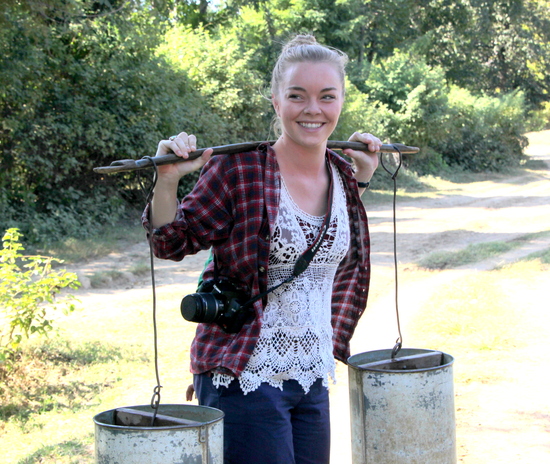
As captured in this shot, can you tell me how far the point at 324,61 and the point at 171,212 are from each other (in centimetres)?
73

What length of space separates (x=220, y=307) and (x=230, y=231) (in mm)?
260

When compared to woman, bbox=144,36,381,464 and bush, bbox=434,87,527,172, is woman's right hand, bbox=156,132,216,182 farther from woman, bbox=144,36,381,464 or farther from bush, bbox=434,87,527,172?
bush, bbox=434,87,527,172

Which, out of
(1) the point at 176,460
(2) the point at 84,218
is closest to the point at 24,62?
(2) the point at 84,218

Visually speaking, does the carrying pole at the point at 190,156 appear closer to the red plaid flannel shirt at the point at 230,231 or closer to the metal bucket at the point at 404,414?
the red plaid flannel shirt at the point at 230,231

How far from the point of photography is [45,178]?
12156mm

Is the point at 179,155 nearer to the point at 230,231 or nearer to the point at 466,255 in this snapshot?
the point at 230,231

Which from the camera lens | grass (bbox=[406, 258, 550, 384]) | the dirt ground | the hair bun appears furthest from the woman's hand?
grass (bbox=[406, 258, 550, 384])

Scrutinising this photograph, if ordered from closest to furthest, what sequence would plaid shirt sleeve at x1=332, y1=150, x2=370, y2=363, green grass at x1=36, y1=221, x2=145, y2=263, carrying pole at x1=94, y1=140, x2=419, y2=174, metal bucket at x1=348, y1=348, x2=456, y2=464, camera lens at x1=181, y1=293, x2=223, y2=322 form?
1. carrying pole at x1=94, y1=140, x2=419, y2=174
2. camera lens at x1=181, y1=293, x2=223, y2=322
3. metal bucket at x1=348, y1=348, x2=456, y2=464
4. plaid shirt sleeve at x1=332, y1=150, x2=370, y2=363
5. green grass at x1=36, y1=221, x2=145, y2=263

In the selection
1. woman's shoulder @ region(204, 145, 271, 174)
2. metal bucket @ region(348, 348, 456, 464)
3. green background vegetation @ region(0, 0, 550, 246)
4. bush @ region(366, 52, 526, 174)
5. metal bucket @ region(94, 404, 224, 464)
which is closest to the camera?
metal bucket @ region(94, 404, 224, 464)

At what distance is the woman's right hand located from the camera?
6.90ft

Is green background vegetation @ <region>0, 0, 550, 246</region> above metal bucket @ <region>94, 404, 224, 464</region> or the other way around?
above

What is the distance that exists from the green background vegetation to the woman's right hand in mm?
1514

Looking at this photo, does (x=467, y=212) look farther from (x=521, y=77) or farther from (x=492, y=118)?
(x=521, y=77)

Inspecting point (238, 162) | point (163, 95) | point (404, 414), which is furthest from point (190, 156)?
point (163, 95)
